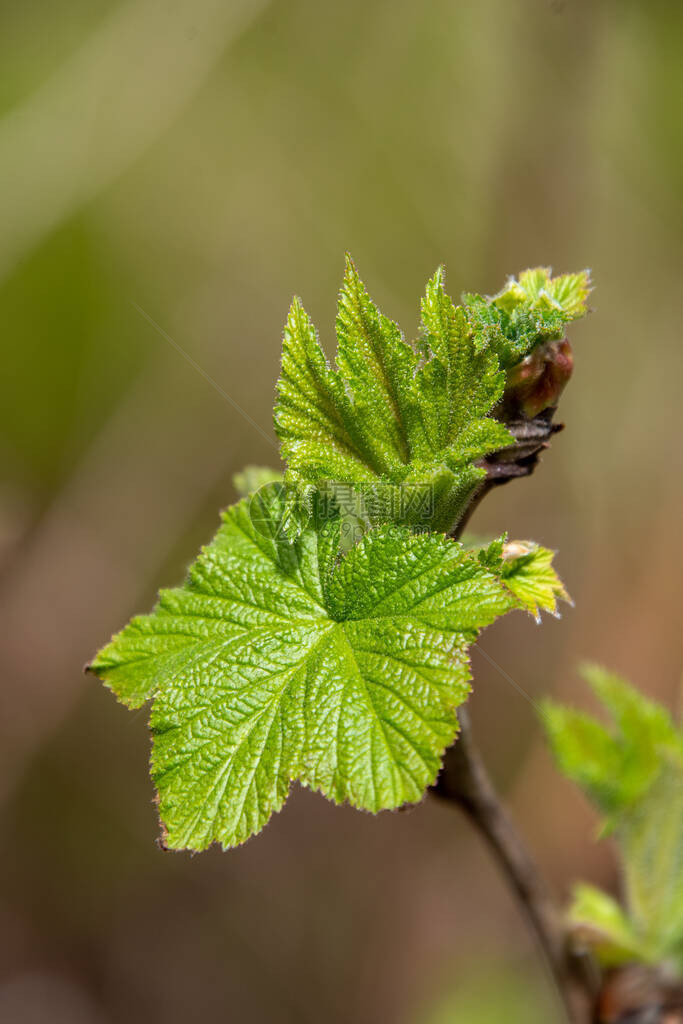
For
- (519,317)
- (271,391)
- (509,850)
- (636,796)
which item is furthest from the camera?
(271,391)

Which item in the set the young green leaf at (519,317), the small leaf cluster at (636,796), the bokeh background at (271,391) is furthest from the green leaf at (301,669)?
the bokeh background at (271,391)

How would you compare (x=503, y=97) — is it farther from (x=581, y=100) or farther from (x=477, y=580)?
(x=477, y=580)

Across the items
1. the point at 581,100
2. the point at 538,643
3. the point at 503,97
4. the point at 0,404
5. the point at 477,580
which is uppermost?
the point at 0,404

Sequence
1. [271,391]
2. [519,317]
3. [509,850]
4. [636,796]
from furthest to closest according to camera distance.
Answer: [271,391] → [636,796] → [509,850] → [519,317]

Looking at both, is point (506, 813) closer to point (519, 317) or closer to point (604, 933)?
point (604, 933)

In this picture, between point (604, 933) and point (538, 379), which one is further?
point (604, 933)

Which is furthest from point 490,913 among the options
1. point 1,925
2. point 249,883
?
point 1,925

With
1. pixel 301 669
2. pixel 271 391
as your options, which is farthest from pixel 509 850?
pixel 271 391
